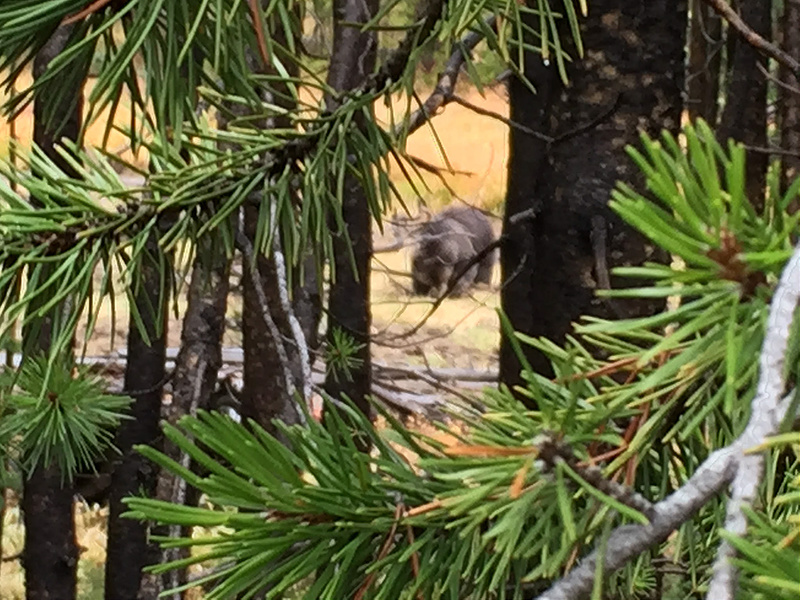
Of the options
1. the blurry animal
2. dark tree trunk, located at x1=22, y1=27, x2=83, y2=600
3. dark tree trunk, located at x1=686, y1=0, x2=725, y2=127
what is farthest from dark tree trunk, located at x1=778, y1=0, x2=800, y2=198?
the blurry animal

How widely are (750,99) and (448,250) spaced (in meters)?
1.96

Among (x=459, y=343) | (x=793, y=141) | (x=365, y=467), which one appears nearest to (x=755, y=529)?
(x=365, y=467)

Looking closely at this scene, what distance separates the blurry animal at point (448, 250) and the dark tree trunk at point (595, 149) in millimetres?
2073

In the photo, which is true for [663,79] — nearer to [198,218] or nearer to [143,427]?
[198,218]

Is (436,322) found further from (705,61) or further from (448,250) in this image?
(705,61)

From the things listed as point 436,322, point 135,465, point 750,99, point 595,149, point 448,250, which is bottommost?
point 135,465

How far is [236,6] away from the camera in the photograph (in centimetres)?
38

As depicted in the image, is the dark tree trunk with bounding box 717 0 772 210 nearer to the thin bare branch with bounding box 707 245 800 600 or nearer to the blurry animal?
the thin bare branch with bounding box 707 245 800 600

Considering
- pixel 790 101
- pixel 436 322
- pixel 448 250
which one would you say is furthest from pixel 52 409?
pixel 448 250

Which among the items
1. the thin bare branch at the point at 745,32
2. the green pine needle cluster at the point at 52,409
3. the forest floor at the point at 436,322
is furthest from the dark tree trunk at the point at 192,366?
the forest floor at the point at 436,322

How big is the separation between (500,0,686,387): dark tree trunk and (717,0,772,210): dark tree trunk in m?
0.78

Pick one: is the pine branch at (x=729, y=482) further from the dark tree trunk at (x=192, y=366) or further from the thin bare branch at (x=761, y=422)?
the dark tree trunk at (x=192, y=366)

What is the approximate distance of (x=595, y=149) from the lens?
22.1 inches

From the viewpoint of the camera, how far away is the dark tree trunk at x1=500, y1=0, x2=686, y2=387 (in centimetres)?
55
